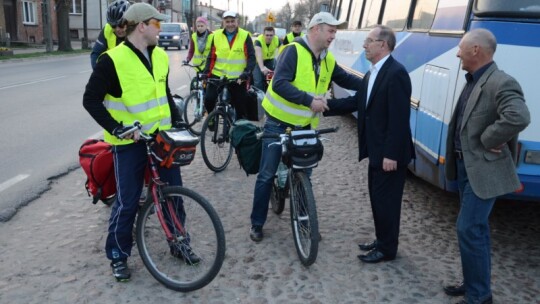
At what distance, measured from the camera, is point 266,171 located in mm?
4312

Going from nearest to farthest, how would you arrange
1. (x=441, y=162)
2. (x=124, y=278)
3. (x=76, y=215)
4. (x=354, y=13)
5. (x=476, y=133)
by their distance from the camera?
(x=476, y=133) < (x=124, y=278) < (x=441, y=162) < (x=76, y=215) < (x=354, y=13)

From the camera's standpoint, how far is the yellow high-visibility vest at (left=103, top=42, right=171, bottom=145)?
3.35 meters

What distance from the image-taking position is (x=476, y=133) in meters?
3.08

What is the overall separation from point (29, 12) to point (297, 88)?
4263cm

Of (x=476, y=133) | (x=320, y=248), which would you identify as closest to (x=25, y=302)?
(x=320, y=248)

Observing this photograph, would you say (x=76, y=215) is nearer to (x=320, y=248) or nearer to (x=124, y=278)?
(x=124, y=278)

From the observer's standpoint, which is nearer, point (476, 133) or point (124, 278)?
point (476, 133)

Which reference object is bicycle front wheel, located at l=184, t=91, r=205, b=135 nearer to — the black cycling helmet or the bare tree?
the black cycling helmet

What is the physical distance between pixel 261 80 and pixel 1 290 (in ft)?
24.2

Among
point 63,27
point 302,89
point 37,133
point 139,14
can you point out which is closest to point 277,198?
point 302,89

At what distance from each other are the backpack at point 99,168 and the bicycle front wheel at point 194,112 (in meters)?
4.30

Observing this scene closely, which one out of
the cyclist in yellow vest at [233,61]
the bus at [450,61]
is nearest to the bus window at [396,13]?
the bus at [450,61]

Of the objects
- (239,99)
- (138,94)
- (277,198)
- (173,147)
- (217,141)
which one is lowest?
(277,198)

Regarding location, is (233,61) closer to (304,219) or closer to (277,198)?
(277,198)
